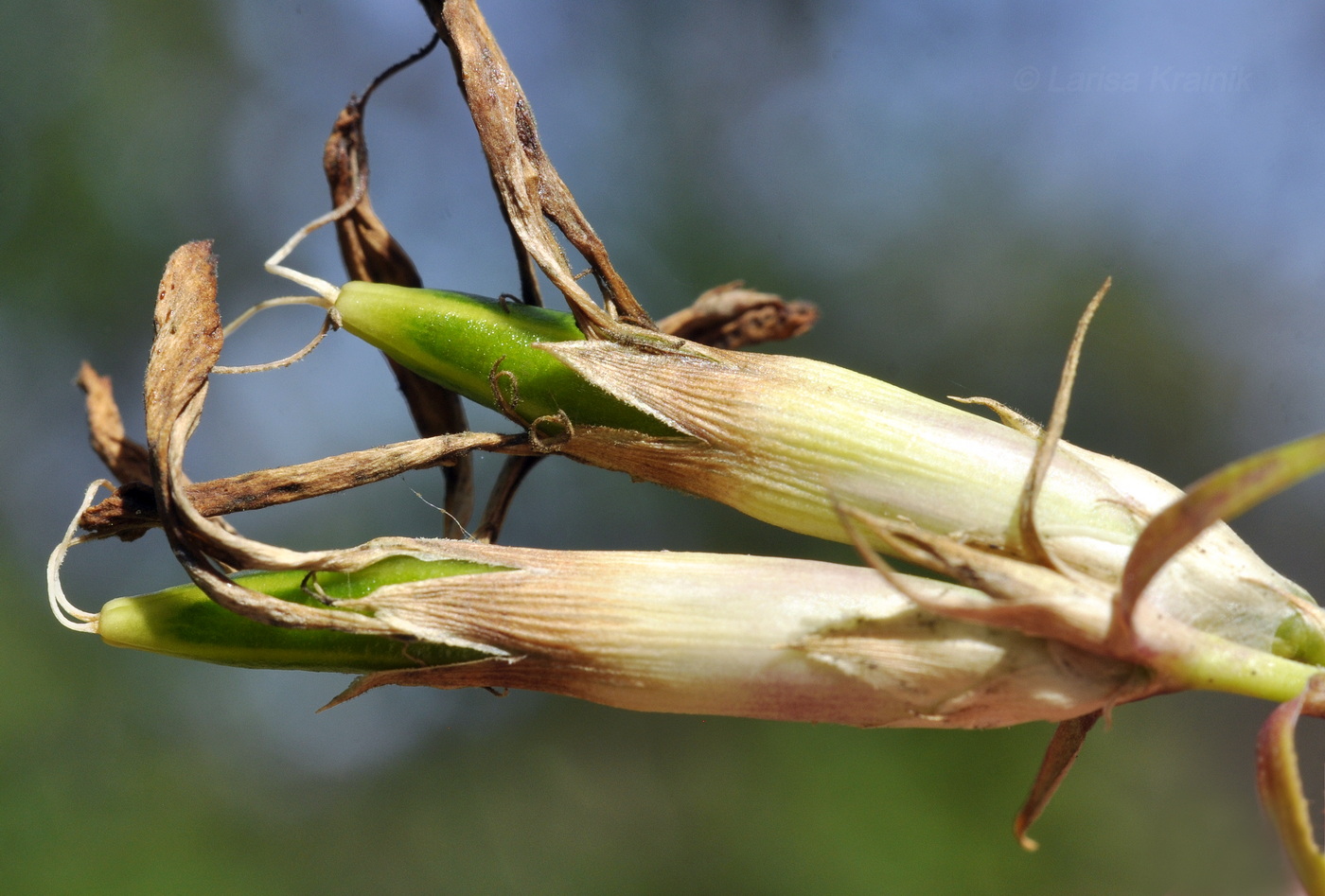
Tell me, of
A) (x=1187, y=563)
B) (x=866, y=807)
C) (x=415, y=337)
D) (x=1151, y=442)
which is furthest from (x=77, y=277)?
(x=1151, y=442)

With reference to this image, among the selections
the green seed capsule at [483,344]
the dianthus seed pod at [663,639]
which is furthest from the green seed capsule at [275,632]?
the green seed capsule at [483,344]

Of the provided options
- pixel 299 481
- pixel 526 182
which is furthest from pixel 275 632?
pixel 526 182

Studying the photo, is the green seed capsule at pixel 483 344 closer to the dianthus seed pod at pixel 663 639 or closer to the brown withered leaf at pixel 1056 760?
the dianthus seed pod at pixel 663 639

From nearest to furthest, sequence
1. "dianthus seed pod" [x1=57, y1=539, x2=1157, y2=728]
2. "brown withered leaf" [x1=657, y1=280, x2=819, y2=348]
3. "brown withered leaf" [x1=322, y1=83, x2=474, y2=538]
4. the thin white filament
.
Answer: "dianthus seed pod" [x1=57, y1=539, x2=1157, y2=728] → the thin white filament → "brown withered leaf" [x1=322, y1=83, x2=474, y2=538] → "brown withered leaf" [x1=657, y1=280, x2=819, y2=348]

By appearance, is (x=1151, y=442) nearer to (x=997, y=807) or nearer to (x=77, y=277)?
(x=997, y=807)

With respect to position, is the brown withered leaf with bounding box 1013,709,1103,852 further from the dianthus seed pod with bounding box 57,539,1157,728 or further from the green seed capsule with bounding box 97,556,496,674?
the green seed capsule with bounding box 97,556,496,674

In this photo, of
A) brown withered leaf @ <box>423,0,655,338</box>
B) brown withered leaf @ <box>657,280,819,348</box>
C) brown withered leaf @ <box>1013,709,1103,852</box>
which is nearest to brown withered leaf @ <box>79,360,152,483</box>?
brown withered leaf @ <box>423,0,655,338</box>
